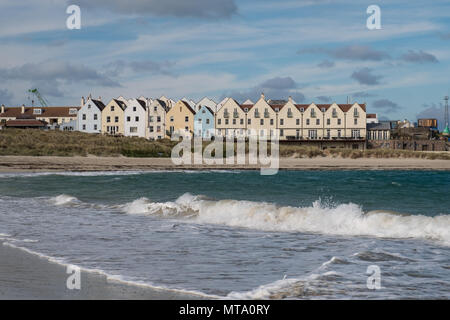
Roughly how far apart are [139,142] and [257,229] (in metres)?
54.4

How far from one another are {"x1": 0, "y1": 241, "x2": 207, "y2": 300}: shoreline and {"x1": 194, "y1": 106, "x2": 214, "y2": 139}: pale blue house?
79.1m

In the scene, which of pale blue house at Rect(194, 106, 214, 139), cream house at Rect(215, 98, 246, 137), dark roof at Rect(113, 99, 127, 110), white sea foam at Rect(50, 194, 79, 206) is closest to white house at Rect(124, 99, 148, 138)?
dark roof at Rect(113, 99, 127, 110)

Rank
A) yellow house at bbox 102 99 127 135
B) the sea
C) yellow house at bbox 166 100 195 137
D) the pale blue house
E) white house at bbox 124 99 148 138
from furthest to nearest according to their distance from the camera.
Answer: yellow house at bbox 102 99 127 135
white house at bbox 124 99 148 138
yellow house at bbox 166 100 195 137
the pale blue house
the sea

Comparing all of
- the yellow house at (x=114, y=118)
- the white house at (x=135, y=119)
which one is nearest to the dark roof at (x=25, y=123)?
the yellow house at (x=114, y=118)

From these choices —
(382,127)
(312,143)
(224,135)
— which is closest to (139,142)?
(224,135)

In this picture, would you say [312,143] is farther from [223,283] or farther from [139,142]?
[223,283]

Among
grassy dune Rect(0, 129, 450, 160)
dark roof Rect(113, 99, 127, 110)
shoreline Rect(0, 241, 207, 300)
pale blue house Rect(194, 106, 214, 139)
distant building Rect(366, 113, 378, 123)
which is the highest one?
dark roof Rect(113, 99, 127, 110)

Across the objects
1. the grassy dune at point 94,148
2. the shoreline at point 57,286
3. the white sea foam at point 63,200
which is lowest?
the white sea foam at point 63,200

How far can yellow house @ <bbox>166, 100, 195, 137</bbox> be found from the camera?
89.4m

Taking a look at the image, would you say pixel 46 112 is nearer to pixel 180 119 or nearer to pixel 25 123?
pixel 25 123

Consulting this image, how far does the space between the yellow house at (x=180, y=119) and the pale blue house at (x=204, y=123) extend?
0.81m

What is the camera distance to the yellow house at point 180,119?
8944cm

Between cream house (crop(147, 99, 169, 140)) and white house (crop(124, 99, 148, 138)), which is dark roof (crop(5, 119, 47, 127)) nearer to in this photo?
white house (crop(124, 99, 148, 138))

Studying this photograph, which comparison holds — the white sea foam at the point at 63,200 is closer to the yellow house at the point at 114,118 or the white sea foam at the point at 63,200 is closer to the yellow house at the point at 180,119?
the yellow house at the point at 180,119
